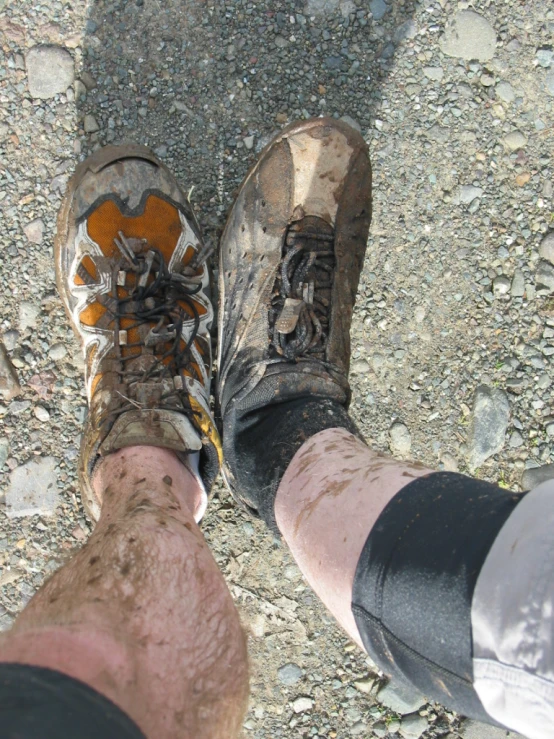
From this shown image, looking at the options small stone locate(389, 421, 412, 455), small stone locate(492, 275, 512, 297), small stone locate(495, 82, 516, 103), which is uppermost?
small stone locate(495, 82, 516, 103)

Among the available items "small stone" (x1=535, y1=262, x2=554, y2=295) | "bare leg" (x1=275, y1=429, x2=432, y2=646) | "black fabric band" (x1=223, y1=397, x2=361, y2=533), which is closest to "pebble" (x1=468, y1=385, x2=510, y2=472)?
"small stone" (x1=535, y1=262, x2=554, y2=295)

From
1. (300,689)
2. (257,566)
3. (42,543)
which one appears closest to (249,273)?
(257,566)

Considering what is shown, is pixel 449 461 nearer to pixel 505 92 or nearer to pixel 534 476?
pixel 534 476

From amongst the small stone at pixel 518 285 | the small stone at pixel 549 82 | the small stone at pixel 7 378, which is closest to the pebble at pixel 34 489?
the small stone at pixel 7 378

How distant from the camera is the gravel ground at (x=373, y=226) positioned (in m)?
2.45

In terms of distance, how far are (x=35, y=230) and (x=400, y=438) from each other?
1837 millimetres

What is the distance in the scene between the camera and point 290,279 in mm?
2375

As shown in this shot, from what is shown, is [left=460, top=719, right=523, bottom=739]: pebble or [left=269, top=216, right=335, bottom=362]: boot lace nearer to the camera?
[left=269, top=216, right=335, bottom=362]: boot lace

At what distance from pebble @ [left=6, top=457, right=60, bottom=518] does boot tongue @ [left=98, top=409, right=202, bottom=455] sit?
622 millimetres

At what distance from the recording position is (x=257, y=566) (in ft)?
8.21

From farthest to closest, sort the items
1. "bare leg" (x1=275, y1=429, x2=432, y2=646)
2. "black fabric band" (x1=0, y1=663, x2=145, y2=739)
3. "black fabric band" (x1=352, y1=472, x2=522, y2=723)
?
"bare leg" (x1=275, y1=429, x2=432, y2=646) → "black fabric band" (x1=352, y1=472, x2=522, y2=723) → "black fabric band" (x1=0, y1=663, x2=145, y2=739)

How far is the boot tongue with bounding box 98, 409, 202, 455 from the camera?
1.90m

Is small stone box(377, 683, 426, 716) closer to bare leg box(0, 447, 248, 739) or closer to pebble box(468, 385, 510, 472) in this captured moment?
pebble box(468, 385, 510, 472)

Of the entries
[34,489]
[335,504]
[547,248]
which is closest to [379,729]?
[335,504]
